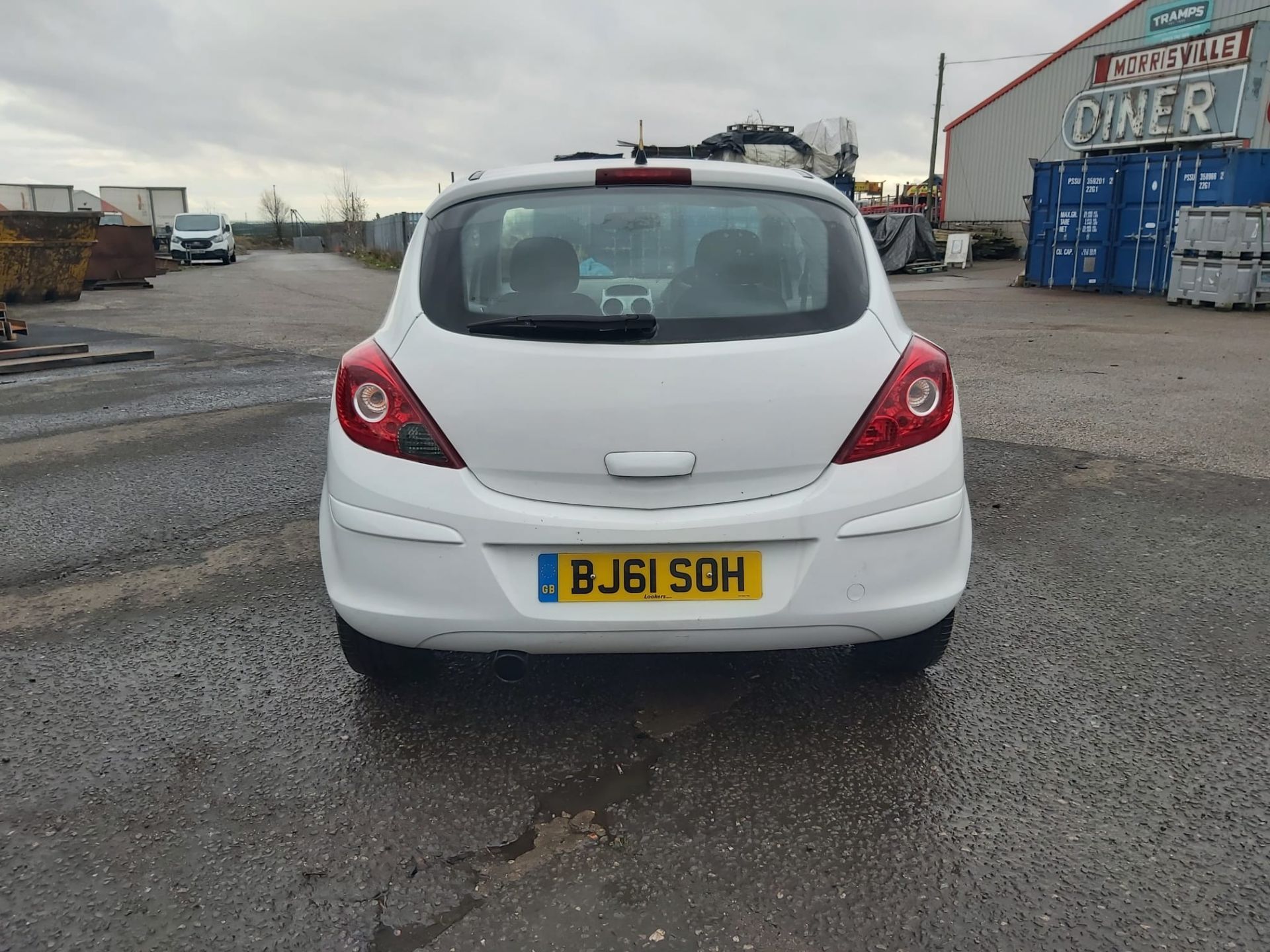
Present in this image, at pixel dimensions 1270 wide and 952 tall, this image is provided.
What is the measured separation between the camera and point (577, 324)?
2520 millimetres

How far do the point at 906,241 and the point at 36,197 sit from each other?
34.5 meters

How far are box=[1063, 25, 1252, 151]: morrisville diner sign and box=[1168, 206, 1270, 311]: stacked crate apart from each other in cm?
412

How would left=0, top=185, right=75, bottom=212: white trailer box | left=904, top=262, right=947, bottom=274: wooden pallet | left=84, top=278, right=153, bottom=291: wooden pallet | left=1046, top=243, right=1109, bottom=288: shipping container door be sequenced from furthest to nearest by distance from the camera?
left=0, top=185, right=75, bottom=212: white trailer box
left=904, top=262, right=947, bottom=274: wooden pallet
left=84, top=278, right=153, bottom=291: wooden pallet
left=1046, top=243, right=1109, bottom=288: shipping container door

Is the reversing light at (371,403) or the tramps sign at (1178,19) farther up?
the tramps sign at (1178,19)

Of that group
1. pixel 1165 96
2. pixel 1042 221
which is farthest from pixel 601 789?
pixel 1165 96

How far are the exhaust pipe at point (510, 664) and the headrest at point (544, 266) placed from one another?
38.2 inches

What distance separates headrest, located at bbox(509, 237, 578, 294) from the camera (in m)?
2.71

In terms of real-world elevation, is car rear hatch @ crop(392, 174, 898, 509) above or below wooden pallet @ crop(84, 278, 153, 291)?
above

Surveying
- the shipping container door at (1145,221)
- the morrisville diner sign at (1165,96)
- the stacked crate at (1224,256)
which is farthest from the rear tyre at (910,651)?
the morrisville diner sign at (1165,96)

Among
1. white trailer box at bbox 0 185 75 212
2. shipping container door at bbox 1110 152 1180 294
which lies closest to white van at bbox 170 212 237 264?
white trailer box at bbox 0 185 75 212

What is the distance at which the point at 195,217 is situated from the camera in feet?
124

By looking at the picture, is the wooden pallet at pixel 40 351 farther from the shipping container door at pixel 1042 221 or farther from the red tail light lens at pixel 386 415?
the shipping container door at pixel 1042 221

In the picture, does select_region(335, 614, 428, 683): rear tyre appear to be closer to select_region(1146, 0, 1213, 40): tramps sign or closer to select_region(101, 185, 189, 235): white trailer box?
select_region(1146, 0, 1213, 40): tramps sign

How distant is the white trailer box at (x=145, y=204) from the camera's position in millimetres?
44406
